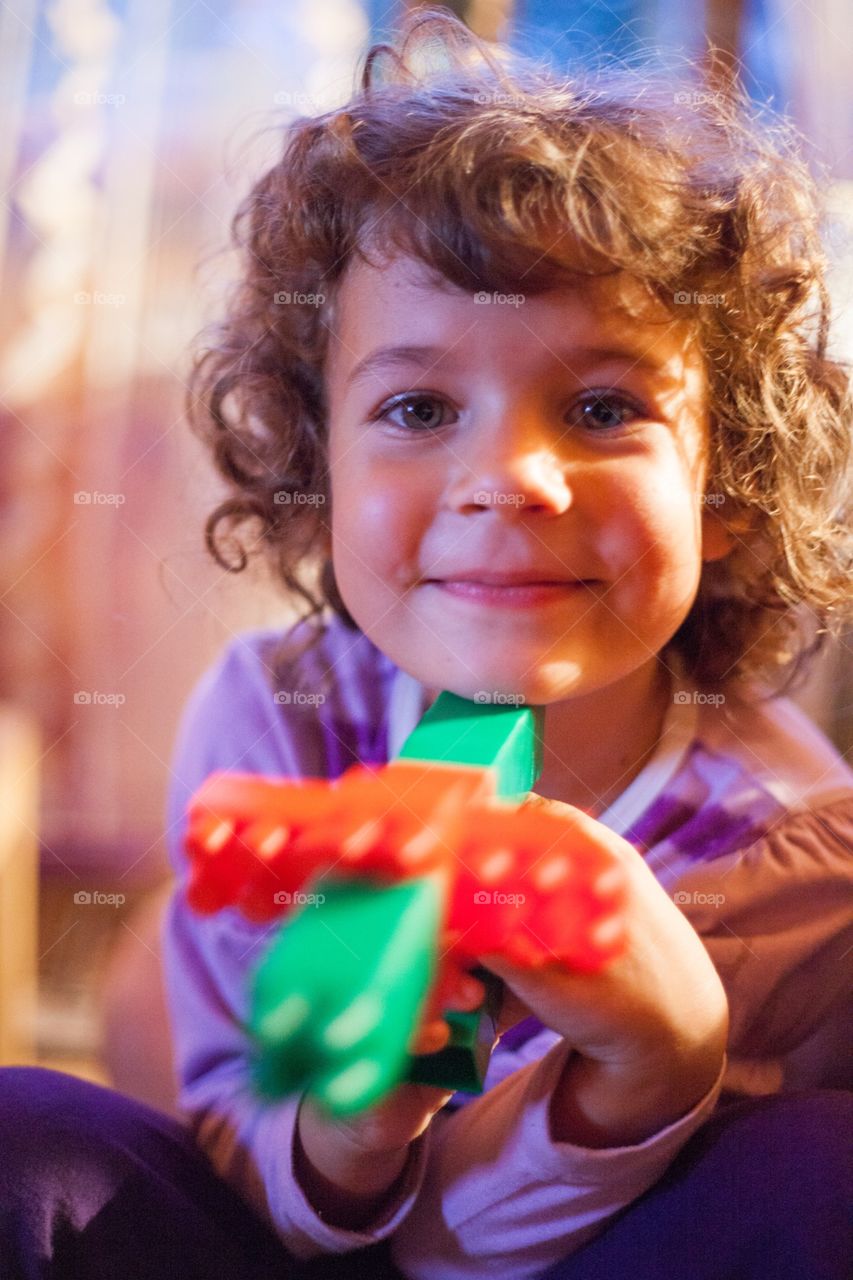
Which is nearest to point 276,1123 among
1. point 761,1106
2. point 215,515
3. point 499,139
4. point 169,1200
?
point 169,1200

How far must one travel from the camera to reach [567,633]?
552 mm

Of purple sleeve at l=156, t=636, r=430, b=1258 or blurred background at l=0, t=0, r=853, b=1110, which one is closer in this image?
purple sleeve at l=156, t=636, r=430, b=1258

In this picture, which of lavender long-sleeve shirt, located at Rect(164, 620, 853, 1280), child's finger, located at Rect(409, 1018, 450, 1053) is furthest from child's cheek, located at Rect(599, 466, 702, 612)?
child's finger, located at Rect(409, 1018, 450, 1053)

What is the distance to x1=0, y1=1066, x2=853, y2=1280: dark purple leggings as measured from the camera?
460 mm

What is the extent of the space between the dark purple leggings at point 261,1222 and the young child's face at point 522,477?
22 centimetres

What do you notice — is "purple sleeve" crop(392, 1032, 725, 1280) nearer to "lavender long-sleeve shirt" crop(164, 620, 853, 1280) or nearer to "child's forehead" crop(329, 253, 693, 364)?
"lavender long-sleeve shirt" crop(164, 620, 853, 1280)

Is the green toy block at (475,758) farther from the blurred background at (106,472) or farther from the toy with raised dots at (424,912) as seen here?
the blurred background at (106,472)

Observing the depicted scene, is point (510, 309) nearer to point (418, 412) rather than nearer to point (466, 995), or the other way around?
point (418, 412)

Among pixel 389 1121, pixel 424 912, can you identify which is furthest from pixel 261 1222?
pixel 424 912

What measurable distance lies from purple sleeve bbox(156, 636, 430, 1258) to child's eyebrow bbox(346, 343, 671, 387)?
229 millimetres

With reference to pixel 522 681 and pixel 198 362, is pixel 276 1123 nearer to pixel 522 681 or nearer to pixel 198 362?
pixel 522 681

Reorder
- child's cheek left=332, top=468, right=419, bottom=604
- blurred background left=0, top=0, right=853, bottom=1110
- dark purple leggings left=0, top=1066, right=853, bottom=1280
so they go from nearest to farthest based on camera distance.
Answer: dark purple leggings left=0, top=1066, right=853, bottom=1280, child's cheek left=332, top=468, right=419, bottom=604, blurred background left=0, top=0, right=853, bottom=1110

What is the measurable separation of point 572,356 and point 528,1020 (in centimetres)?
35

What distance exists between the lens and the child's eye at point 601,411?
21.0 inches
